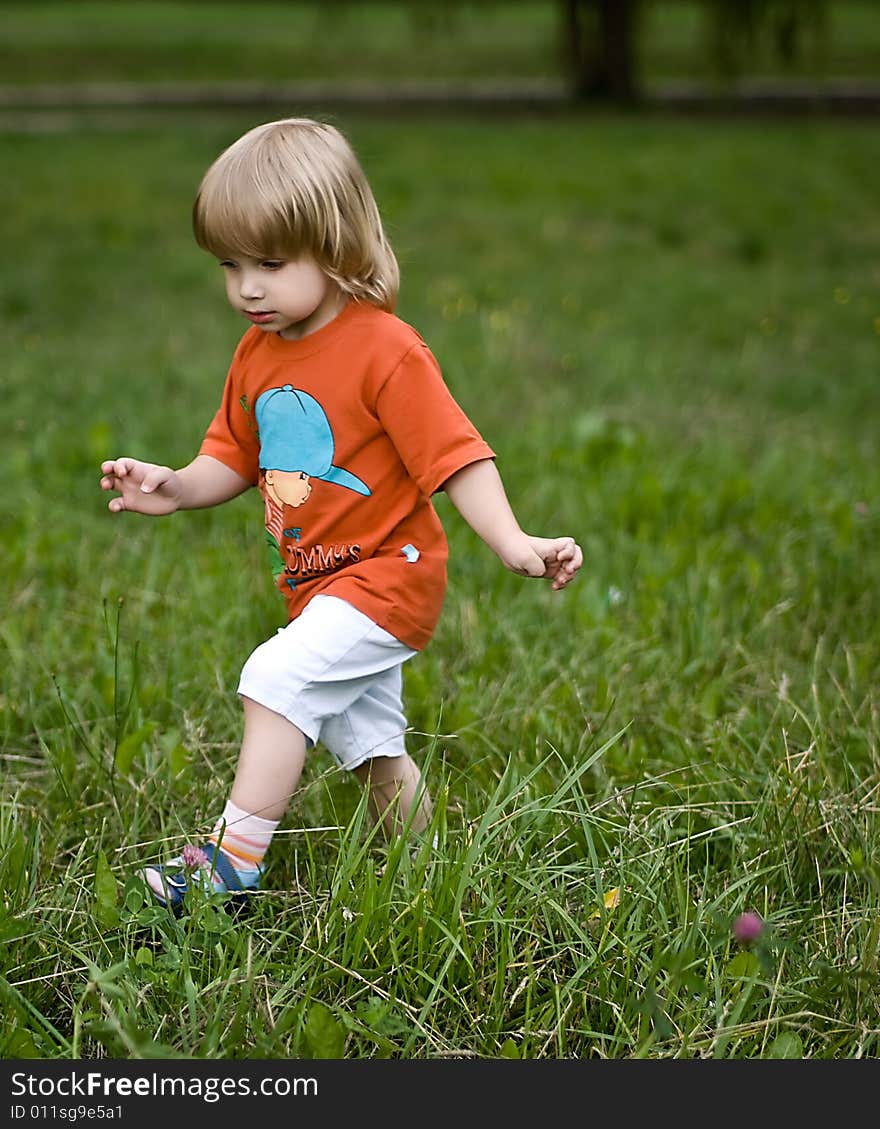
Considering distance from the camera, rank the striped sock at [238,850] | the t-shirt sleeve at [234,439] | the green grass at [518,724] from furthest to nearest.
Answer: the t-shirt sleeve at [234,439]
the striped sock at [238,850]
the green grass at [518,724]

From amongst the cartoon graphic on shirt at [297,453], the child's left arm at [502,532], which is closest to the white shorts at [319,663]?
the cartoon graphic on shirt at [297,453]

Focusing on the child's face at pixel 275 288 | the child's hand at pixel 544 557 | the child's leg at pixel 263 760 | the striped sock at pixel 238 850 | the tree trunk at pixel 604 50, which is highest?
the child's face at pixel 275 288

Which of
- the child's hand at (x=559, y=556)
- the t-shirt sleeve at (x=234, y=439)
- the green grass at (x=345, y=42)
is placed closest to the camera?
the child's hand at (x=559, y=556)

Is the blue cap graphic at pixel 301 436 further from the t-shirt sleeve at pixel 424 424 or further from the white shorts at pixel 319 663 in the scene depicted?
the white shorts at pixel 319 663

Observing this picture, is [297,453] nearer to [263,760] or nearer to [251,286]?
[251,286]

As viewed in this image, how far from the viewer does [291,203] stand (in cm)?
212

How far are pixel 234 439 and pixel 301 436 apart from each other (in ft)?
0.72

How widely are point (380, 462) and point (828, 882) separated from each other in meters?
1.02

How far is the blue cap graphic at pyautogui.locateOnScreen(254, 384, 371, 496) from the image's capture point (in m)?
2.25

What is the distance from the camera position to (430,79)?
18.7m

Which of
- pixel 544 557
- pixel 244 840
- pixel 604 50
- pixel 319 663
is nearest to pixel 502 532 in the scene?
pixel 544 557

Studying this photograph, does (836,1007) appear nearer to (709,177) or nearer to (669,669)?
(669,669)

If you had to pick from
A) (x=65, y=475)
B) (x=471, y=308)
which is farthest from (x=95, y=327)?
(x=65, y=475)

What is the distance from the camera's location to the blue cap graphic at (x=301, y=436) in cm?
225
